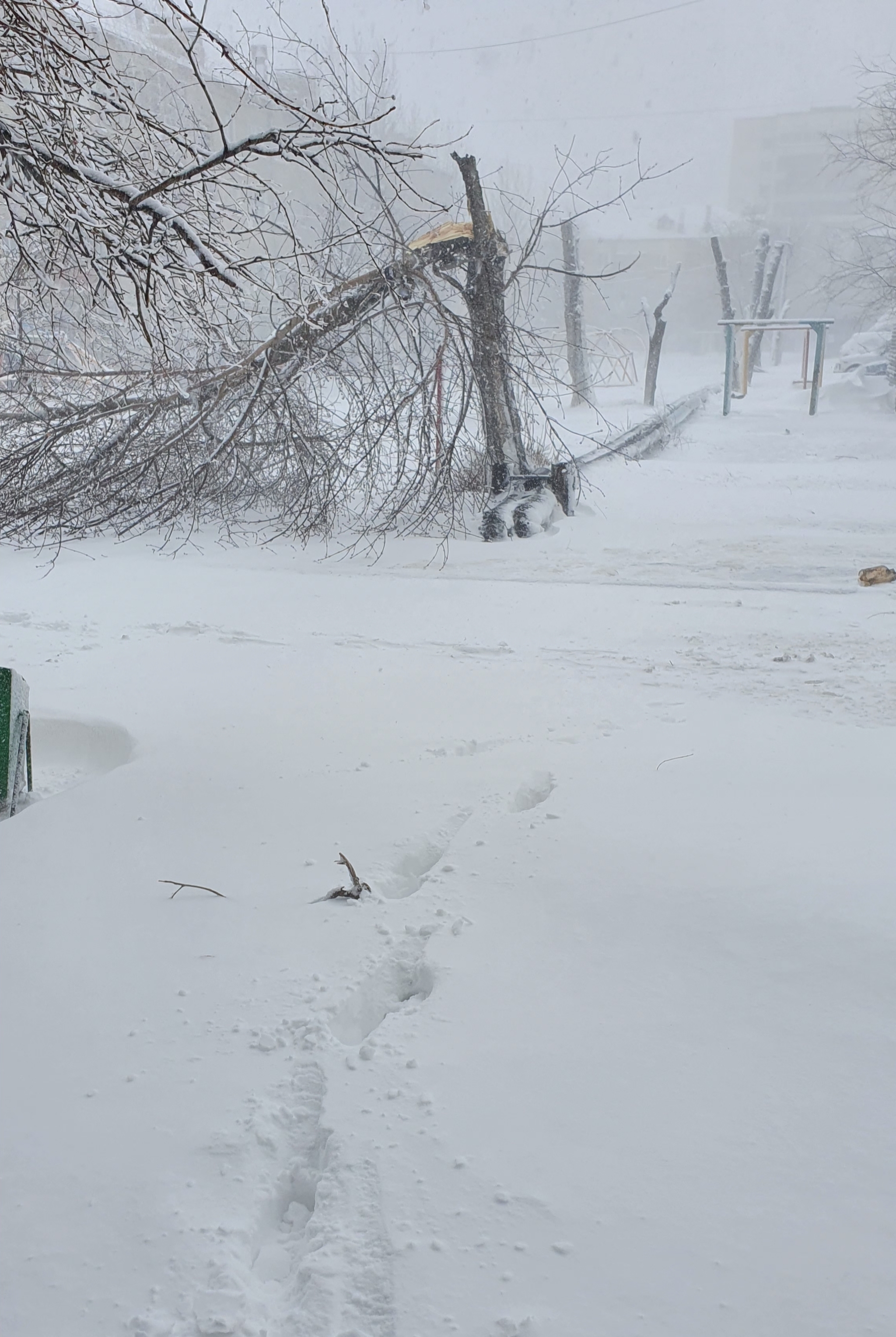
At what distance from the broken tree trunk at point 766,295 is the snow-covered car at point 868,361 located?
20.8ft

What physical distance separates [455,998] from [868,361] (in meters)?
22.0

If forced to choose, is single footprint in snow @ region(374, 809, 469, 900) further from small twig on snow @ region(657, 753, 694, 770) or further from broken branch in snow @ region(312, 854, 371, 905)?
small twig on snow @ region(657, 753, 694, 770)

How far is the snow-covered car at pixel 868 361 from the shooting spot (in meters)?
19.4

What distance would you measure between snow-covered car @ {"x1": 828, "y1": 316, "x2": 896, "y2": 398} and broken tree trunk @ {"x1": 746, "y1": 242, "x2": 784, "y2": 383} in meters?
6.34

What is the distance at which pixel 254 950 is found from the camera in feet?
7.68

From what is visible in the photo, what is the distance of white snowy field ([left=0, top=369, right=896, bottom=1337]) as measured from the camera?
4.95ft

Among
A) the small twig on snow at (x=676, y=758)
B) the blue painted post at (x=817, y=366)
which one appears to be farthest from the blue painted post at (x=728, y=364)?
the small twig on snow at (x=676, y=758)

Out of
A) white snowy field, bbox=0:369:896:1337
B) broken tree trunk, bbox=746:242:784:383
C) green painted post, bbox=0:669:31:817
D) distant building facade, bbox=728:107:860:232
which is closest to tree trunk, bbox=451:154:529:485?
white snowy field, bbox=0:369:896:1337

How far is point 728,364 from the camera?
773 inches

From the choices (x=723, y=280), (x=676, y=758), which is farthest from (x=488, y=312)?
(x=723, y=280)

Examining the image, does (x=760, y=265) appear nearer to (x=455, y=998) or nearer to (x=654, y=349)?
(x=654, y=349)

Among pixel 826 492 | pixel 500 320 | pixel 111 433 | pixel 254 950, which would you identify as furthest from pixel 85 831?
pixel 826 492

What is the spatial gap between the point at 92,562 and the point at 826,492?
6739mm

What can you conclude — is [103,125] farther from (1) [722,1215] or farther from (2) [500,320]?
(1) [722,1215]
